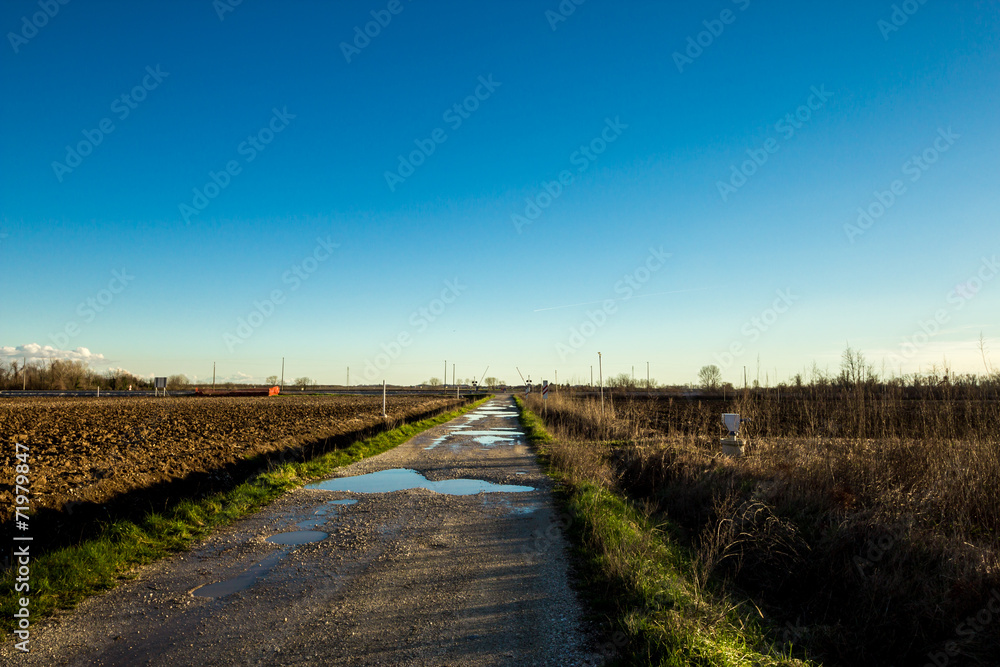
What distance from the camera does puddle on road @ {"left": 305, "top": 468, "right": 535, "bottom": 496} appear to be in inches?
391

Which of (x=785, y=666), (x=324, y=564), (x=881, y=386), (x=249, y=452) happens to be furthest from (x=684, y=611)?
(x=249, y=452)

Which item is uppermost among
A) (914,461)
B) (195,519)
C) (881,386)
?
(881,386)

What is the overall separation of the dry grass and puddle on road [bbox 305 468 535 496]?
166cm

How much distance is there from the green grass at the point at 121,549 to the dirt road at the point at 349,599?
0.26 metres

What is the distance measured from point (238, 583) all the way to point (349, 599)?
125 cm

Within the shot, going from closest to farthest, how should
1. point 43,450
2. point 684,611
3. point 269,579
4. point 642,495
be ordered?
point 684,611 < point 269,579 < point 642,495 < point 43,450

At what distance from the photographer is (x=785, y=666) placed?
379cm

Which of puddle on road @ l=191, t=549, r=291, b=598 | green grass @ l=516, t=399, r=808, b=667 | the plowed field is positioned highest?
green grass @ l=516, t=399, r=808, b=667

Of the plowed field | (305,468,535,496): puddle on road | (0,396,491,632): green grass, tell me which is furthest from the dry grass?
the plowed field

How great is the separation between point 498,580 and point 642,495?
20.8 ft

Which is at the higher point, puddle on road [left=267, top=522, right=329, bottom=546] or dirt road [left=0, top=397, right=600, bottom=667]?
dirt road [left=0, top=397, right=600, bottom=667]

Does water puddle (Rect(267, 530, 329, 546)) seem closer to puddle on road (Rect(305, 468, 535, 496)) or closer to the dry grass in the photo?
puddle on road (Rect(305, 468, 535, 496))

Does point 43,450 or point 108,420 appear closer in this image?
point 43,450

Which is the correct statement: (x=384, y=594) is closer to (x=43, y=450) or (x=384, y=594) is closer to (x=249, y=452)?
(x=249, y=452)
